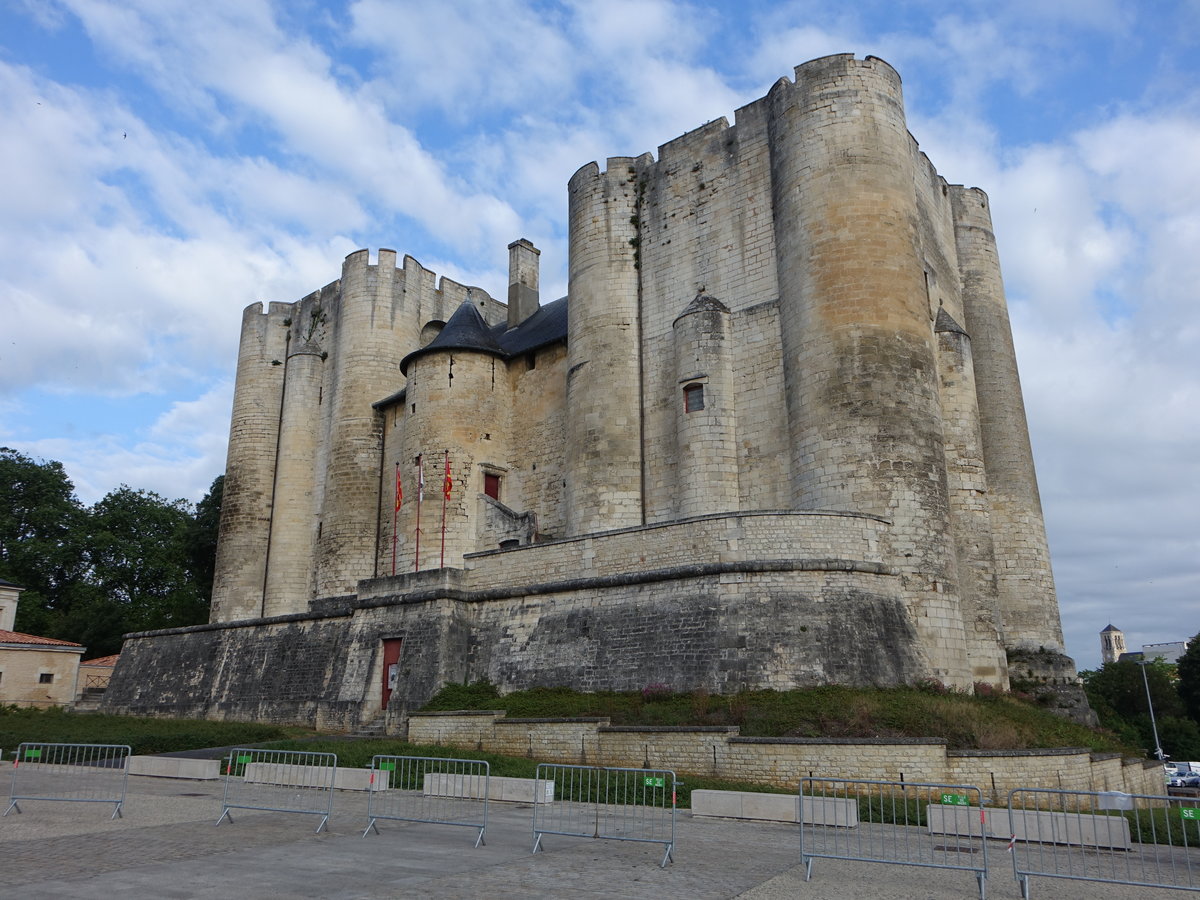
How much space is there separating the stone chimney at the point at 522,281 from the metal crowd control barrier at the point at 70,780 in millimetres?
19050

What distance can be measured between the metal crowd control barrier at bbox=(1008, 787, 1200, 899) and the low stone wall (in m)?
2.55

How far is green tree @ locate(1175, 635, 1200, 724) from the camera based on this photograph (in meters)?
43.0

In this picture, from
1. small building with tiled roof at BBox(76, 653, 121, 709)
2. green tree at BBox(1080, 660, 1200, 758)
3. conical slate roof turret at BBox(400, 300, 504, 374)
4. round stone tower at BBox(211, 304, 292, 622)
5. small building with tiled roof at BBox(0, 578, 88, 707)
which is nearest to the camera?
conical slate roof turret at BBox(400, 300, 504, 374)

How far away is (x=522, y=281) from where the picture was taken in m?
31.5

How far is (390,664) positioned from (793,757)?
1084 centimetres

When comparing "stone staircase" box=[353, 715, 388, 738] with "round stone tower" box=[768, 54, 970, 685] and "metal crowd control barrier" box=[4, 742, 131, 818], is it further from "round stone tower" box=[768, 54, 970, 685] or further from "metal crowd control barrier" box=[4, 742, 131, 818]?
"round stone tower" box=[768, 54, 970, 685]

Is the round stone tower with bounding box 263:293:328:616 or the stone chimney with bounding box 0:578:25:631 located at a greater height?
the round stone tower with bounding box 263:293:328:616

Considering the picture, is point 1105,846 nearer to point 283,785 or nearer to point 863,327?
point 283,785

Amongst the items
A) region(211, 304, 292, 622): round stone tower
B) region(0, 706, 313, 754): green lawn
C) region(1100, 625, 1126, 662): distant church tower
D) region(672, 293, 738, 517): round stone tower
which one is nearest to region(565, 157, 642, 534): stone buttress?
region(672, 293, 738, 517): round stone tower

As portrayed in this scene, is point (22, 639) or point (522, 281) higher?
point (522, 281)

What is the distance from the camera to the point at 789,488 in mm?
19641

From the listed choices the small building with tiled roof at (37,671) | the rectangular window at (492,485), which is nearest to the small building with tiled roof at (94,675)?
the small building with tiled roof at (37,671)

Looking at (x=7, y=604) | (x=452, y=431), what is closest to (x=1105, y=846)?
(x=452, y=431)

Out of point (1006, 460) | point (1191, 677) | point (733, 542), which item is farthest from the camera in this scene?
point (1191, 677)
